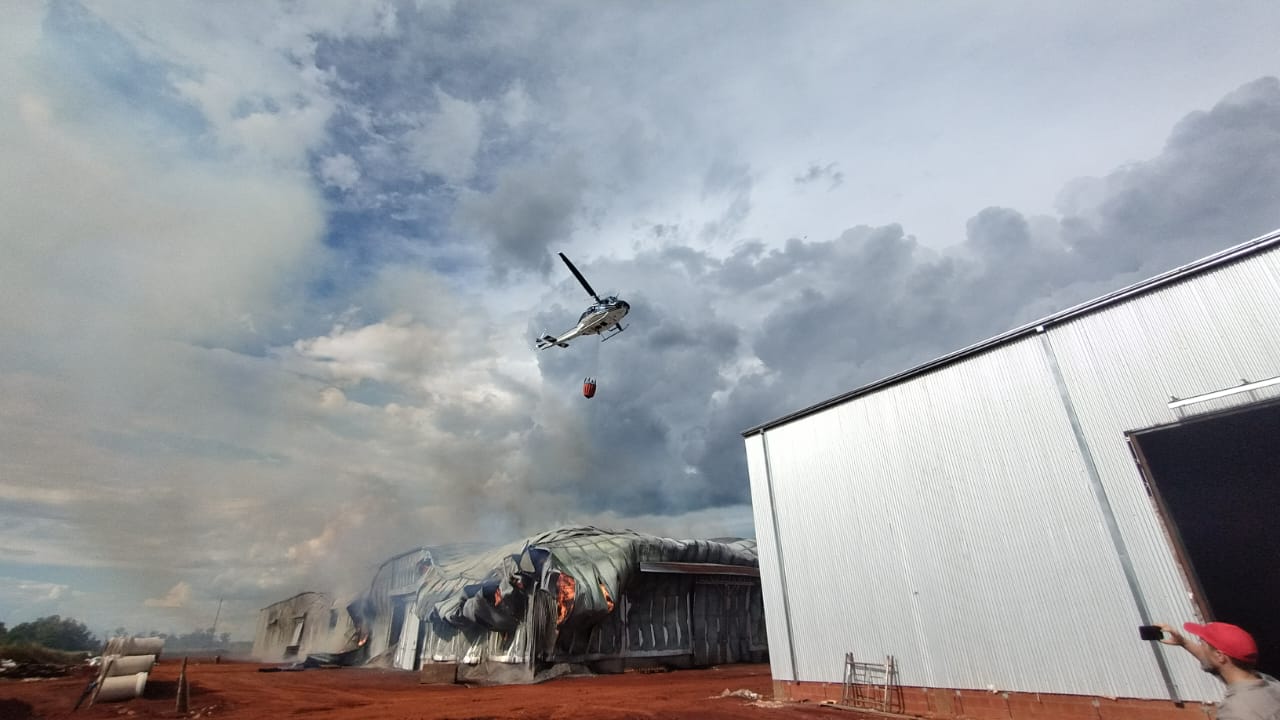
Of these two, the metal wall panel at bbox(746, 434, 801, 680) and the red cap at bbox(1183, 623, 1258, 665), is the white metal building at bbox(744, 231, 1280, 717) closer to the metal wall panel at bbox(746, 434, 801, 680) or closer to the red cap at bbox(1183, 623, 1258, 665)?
the metal wall panel at bbox(746, 434, 801, 680)

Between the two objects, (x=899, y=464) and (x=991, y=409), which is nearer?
(x=991, y=409)

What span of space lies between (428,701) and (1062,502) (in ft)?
66.7

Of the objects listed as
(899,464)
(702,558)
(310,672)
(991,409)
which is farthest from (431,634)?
(991,409)

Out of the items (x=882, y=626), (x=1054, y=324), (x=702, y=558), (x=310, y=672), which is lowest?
(x=310, y=672)

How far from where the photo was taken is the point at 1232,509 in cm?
1467

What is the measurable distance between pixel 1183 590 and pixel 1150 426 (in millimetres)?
3363

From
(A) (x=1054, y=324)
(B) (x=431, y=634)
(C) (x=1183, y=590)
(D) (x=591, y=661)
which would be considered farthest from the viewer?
(B) (x=431, y=634)

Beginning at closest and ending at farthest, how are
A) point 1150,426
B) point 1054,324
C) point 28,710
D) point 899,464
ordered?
point 1150,426
point 1054,324
point 28,710
point 899,464

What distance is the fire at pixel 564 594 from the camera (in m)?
26.2

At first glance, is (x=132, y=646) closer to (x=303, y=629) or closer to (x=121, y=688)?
(x=121, y=688)

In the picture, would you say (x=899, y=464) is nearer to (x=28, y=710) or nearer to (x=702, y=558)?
(x=702, y=558)

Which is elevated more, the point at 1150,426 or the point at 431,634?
the point at 1150,426

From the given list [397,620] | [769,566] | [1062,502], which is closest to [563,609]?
[769,566]

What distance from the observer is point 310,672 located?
33531mm
